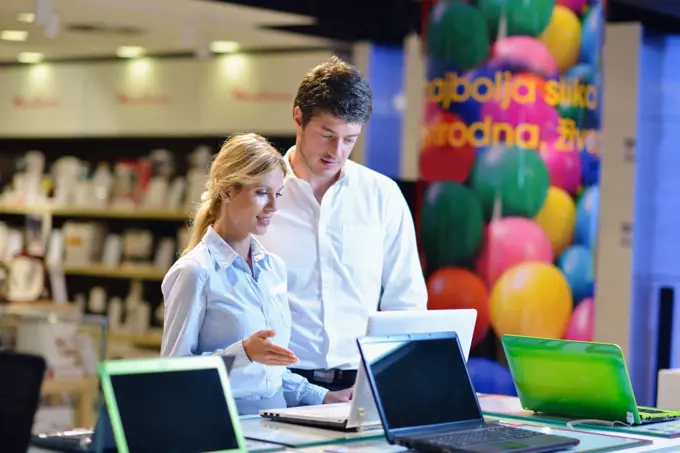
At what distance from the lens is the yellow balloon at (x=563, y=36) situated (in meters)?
5.02

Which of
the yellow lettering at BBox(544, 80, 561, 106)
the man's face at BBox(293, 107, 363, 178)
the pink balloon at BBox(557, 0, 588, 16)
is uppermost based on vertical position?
the pink balloon at BBox(557, 0, 588, 16)

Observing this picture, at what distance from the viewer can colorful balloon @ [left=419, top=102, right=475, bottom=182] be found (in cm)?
514

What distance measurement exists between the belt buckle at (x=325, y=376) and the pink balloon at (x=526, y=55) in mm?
2122

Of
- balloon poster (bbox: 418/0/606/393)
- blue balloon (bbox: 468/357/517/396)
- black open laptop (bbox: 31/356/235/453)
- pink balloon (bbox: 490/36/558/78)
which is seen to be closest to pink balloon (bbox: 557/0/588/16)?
balloon poster (bbox: 418/0/606/393)

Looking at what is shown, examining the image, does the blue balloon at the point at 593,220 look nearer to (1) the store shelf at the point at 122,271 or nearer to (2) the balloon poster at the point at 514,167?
(2) the balloon poster at the point at 514,167

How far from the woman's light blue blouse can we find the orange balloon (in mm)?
2056

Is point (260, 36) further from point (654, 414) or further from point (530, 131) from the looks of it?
point (654, 414)

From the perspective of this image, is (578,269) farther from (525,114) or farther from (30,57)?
(30,57)

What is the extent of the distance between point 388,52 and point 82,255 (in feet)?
10.2

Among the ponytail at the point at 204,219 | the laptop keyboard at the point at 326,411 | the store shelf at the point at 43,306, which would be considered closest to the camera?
the laptop keyboard at the point at 326,411

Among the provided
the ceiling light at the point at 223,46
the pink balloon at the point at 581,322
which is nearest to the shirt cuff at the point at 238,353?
the pink balloon at the point at 581,322

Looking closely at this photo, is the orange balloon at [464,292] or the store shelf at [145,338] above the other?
the orange balloon at [464,292]

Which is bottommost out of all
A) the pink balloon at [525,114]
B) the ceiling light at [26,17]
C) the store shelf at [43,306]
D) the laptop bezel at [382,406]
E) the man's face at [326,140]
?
the store shelf at [43,306]

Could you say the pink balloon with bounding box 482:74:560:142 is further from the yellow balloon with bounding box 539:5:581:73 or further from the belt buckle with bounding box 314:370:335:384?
the belt buckle with bounding box 314:370:335:384
